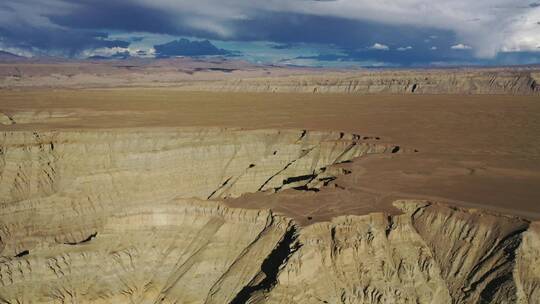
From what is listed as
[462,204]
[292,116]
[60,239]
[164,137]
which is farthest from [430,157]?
[292,116]

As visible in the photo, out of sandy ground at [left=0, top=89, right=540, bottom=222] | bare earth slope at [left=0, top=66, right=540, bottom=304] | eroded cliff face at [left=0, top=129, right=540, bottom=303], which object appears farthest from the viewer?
sandy ground at [left=0, top=89, right=540, bottom=222]

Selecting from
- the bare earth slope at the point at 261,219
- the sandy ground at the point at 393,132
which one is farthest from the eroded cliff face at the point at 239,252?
the sandy ground at the point at 393,132

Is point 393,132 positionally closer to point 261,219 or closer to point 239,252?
point 261,219

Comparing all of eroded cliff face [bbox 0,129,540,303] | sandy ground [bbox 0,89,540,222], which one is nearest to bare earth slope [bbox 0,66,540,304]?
eroded cliff face [bbox 0,129,540,303]

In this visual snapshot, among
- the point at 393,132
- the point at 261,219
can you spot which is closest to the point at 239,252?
the point at 261,219

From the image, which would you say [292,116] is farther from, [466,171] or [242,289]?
[242,289]

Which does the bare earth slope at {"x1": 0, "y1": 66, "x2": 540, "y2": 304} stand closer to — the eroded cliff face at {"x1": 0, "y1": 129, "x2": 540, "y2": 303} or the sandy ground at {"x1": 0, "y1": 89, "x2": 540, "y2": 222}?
the eroded cliff face at {"x1": 0, "y1": 129, "x2": 540, "y2": 303}
